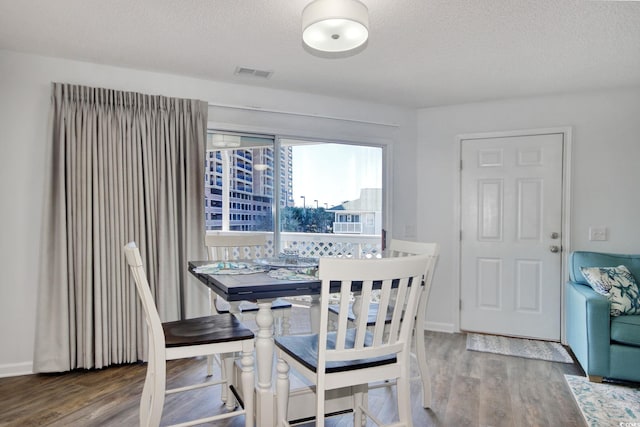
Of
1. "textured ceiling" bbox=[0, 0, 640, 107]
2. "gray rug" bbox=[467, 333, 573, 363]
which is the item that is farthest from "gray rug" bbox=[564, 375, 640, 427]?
"textured ceiling" bbox=[0, 0, 640, 107]

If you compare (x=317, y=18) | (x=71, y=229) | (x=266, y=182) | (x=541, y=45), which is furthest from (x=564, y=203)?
(x=71, y=229)

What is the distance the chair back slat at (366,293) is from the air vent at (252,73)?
2189 mm

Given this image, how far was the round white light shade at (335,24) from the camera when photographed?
1.88 meters

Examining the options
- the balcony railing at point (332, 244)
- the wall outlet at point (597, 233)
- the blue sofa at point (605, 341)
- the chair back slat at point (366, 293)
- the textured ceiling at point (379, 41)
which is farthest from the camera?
the balcony railing at point (332, 244)

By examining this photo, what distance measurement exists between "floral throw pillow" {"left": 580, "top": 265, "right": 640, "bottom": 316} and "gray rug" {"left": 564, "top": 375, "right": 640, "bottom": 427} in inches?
19.5

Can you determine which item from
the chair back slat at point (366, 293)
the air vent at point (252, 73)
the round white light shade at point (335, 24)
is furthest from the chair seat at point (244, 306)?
the air vent at point (252, 73)

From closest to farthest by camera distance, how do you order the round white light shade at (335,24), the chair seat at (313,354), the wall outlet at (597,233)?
the chair seat at (313,354)
the round white light shade at (335,24)
the wall outlet at (597,233)

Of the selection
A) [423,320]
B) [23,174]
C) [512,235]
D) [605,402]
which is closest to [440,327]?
[512,235]

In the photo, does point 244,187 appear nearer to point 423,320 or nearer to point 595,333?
point 423,320

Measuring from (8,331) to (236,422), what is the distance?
74.4 inches

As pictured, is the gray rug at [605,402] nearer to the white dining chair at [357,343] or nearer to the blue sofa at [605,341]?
the blue sofa at [605,341]

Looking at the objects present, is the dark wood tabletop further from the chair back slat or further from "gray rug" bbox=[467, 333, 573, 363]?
"gray rug" bbox=[467, 333, 573, 363]

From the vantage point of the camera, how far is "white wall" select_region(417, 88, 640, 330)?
3.58 m

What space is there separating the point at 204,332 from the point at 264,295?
43cm
